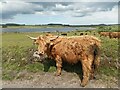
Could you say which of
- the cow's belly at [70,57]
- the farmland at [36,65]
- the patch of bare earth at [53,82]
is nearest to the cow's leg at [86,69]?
the patch of bare earth at [53,82]

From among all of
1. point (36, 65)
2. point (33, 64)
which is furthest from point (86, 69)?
point (33, 64)

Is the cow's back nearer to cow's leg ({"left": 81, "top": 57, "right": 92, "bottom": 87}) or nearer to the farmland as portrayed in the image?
cow's leg ({"left": 81, "top": 57, "right": 92, "bottom": 87})

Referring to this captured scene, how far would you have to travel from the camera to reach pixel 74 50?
977 cm

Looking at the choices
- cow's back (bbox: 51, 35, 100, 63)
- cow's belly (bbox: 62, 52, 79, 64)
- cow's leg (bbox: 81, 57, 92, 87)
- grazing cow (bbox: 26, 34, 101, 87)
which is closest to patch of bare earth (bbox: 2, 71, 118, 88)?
cow's leg (bbox: 81, 57, 92, 87)

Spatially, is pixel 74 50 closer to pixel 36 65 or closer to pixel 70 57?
pixel 70 57

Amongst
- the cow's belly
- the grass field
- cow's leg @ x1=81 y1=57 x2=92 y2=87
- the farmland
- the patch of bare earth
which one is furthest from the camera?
the grass field

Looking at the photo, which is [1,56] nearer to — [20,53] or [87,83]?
[20,53]

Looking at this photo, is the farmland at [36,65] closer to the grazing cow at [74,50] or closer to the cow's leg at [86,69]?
the grazing cow at [74,50]

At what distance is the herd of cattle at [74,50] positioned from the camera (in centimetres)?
918

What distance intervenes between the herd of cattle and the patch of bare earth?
314 mm

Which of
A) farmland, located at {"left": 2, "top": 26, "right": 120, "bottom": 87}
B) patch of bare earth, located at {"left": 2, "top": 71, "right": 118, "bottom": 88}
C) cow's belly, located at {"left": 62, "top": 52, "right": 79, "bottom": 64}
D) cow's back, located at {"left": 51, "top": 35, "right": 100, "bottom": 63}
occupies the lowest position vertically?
patch of bare earth, located at {"left": 2, "top": 71, "right": 118, "bottom": 88}

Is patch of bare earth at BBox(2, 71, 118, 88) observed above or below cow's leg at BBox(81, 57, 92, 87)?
below

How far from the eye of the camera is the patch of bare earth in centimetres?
945

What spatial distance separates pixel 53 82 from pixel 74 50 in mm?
1609
